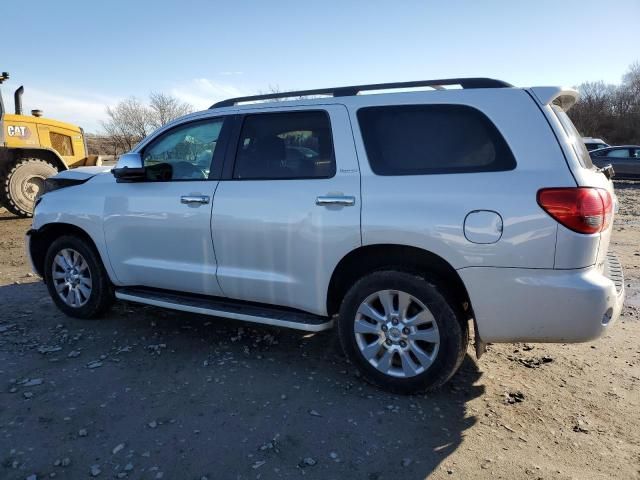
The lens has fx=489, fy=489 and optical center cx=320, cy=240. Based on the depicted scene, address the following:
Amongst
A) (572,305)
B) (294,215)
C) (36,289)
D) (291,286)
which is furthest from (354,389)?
(36,289)

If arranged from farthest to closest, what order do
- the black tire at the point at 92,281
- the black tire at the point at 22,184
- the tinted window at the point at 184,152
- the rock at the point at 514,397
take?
the black tire at the point at 22,184, the black tire at the point at 92,281, the tinted window at the point at 184,152, the rock at the point at 514,397

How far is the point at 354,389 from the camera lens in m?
3.39

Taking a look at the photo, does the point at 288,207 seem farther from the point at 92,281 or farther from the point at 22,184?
the point at 22,184

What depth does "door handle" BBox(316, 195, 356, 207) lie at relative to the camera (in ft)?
10.6

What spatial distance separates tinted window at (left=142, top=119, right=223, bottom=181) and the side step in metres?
0.99

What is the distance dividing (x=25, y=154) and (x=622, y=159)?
19.8 m

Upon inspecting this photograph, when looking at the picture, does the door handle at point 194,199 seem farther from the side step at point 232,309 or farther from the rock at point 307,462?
the rock at point 307,462

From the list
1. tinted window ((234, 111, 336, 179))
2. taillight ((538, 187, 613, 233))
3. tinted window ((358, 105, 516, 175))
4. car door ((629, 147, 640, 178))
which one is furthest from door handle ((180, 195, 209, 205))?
car door ((629, 147, 640, 178))

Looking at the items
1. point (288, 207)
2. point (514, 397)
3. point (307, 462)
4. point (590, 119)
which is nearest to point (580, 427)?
point (514, 397)

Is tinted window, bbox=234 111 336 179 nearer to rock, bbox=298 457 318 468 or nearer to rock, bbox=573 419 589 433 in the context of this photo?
rock, bbox=298 457 318 468

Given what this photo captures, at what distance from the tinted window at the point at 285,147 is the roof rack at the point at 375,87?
198 mm

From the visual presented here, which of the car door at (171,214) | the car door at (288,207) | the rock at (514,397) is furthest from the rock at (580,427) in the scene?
the car door at (171,214)

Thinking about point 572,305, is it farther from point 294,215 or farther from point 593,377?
point 294,215

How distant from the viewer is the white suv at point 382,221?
2799mm
